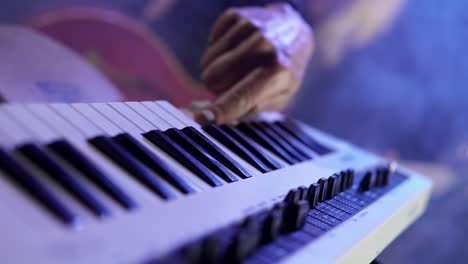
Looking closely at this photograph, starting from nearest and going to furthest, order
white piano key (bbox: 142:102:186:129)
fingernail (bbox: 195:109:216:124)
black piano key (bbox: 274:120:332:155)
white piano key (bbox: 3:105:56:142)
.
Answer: white piano key (bbox: 3:105:56:142)
white piano key (bbox: 142:102:186:129)
fingernail (bbox: 195:109:216:124)
black piano key (bbox: 274:120:332:155)

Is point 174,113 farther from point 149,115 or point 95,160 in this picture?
point 95,160

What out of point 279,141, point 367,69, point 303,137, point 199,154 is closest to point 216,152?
point 199,154

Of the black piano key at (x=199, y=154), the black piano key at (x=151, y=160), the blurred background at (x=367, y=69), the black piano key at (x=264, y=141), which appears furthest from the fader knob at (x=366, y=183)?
the blurred background at (x=367, y=69)

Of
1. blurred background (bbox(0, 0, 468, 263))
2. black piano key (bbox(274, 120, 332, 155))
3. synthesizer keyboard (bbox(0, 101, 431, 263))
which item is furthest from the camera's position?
blurred background (bbox(0, 0, 468, 263))

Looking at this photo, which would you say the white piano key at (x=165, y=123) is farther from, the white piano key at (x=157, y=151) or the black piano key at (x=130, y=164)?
the black piano key at (x=130, y=164)

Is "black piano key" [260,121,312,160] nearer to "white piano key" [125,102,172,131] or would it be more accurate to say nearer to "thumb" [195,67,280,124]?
"thumb" [195,67,280,124]

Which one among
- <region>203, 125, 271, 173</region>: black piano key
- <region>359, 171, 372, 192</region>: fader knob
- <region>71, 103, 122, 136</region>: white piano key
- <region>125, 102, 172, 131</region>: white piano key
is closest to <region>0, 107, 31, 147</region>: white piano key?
<region>71, 103, 122, 136</region>: white piano key
